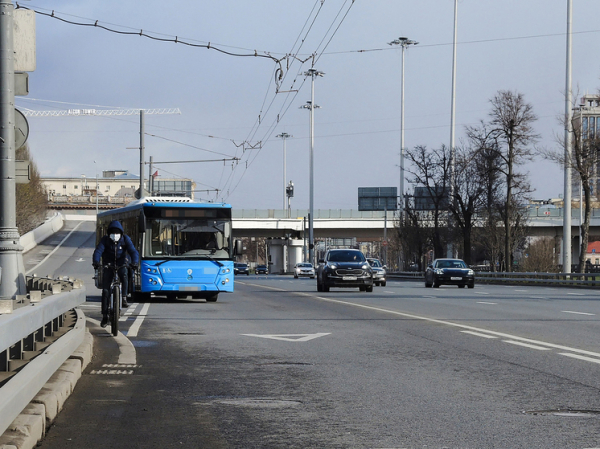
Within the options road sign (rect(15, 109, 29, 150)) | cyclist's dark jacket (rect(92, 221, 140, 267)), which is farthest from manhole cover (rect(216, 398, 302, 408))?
cyclist's dark jacket (rect(92, 221, 140, 267))

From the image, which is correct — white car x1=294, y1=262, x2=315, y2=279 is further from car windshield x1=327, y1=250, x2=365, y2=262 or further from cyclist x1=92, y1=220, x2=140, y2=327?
cyclist x1=92, y1=220, x2=140, y2=327

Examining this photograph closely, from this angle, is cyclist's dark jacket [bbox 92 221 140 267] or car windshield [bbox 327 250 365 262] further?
car windshield [bbox 327 250 365 262]

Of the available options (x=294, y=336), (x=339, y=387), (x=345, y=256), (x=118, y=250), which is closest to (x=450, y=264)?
(x=345, y=256)

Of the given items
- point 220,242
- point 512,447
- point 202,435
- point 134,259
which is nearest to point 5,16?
point 134,259

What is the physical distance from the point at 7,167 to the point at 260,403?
220 inches

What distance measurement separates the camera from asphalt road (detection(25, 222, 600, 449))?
6398mm

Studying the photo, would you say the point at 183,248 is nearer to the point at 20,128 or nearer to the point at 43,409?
the point at 20,128

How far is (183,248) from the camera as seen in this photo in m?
26.1

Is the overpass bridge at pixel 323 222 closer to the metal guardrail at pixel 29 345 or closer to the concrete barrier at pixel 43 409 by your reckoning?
the metal guardrail at pixel 29 345

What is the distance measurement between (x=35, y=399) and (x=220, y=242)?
19.6 meters

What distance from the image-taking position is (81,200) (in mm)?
160375

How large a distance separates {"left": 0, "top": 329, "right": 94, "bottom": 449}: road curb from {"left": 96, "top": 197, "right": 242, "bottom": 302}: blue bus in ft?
52.5

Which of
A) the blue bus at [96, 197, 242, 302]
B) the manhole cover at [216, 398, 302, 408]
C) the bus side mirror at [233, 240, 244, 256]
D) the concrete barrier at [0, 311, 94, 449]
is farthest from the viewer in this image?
the blue bus at [96, 197, 242, 302]

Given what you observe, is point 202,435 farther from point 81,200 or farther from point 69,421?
point 81,200
